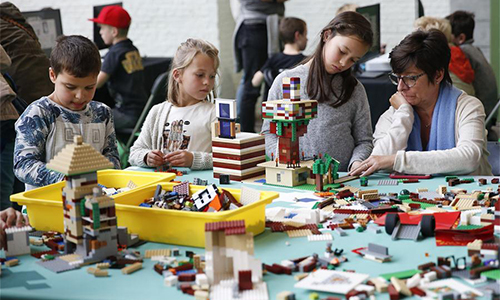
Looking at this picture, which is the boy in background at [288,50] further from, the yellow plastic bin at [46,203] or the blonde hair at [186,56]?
the yellow plastic bin at [46,203]

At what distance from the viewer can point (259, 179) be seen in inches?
97.4

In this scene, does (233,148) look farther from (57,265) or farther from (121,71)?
(121,71)

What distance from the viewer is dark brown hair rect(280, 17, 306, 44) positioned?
5.51 metres

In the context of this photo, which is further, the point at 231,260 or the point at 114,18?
the point at 114,18

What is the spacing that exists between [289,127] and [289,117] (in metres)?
0.05

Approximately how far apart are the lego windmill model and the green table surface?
54 centimetres

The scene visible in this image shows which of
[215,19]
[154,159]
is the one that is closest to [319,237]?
[154,159]

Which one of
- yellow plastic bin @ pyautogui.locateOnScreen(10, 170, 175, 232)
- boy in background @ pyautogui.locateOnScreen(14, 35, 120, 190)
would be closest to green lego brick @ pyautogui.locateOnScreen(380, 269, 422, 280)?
yellow plastic bin @ pyautogui.locateOnScreen(10, 170, 175, 232)

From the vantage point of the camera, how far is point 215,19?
7.51 meters

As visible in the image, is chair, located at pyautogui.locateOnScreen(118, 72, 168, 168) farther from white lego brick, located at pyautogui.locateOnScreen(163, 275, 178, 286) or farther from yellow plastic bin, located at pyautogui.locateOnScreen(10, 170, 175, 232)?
white lego brick, located at pyautogui.locateOnScreen(163, 275, 178, 286)

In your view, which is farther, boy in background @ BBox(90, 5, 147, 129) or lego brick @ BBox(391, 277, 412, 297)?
boy in background @ BBox(90, 5, 147, 129)

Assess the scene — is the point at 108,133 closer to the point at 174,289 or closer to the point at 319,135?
the point at 319,135

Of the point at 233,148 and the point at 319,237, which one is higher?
the point at 233,148

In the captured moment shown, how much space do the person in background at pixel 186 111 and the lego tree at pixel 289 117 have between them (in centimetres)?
54
